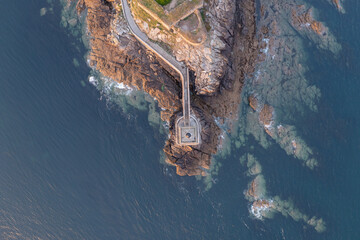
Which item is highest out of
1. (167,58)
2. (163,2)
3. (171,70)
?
(163,2)

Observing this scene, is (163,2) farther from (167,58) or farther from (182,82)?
(182,82)

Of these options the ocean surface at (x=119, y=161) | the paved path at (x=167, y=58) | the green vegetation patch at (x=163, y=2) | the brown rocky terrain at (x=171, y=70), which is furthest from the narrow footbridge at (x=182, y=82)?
the green vegetation patch at (x=163, y=2)

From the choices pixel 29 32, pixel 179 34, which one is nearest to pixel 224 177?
pixel 179 34

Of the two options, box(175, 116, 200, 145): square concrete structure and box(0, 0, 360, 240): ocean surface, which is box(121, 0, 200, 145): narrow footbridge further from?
box(0, 0, 360, 240): ocean surface

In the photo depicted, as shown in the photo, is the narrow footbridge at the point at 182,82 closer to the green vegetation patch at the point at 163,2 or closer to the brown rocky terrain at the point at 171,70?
the brown rocky terrain at the point at 171,70

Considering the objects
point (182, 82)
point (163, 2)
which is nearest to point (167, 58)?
point (182, 82)

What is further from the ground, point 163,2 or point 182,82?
point 163,2

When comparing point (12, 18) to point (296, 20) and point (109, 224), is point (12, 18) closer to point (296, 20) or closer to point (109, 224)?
point (109, 224)
